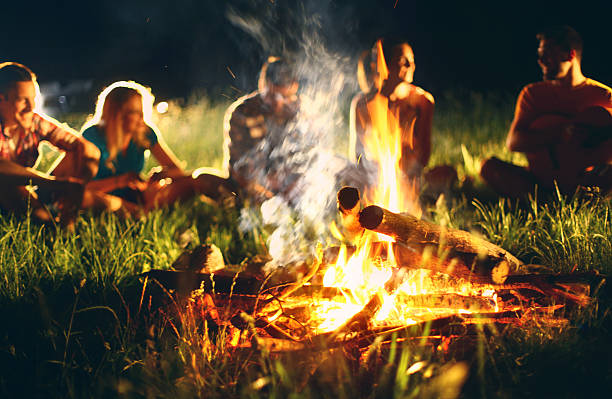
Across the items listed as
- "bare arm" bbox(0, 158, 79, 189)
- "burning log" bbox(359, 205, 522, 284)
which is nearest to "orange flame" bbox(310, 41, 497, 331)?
"burning log" bbox(359, 205, 522, 284)

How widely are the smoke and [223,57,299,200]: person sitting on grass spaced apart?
16 millimetres

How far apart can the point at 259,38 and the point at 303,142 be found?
1138 millimetres

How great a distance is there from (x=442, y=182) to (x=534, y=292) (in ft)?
10.0

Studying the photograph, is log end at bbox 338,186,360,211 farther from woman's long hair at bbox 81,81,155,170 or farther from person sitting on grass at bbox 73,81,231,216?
woman's long hair at bbox 81,81,155,170

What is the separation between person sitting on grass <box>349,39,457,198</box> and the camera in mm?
5215

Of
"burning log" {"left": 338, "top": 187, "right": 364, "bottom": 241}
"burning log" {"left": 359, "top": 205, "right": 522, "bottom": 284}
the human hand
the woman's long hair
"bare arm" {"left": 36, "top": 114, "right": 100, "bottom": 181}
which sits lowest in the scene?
"burning log" {"left": 359, "top": 205, "right": 522, "bottom": 284}

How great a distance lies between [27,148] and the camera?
480cm

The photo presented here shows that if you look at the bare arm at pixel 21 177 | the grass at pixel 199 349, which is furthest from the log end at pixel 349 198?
the bare arm at pixel 21 177

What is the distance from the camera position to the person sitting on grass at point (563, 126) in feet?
15.7

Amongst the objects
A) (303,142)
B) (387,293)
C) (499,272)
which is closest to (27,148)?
(303,142)

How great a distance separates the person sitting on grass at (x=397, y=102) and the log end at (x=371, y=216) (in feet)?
7.45

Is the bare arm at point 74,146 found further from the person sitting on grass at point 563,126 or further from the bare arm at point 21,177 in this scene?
the person sitting on grass at point 563,126

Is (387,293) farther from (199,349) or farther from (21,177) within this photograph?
(21,177)

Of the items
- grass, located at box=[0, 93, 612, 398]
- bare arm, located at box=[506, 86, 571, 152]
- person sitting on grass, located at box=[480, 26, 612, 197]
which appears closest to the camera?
grass, located at box=[0, 93, 612, 398]
